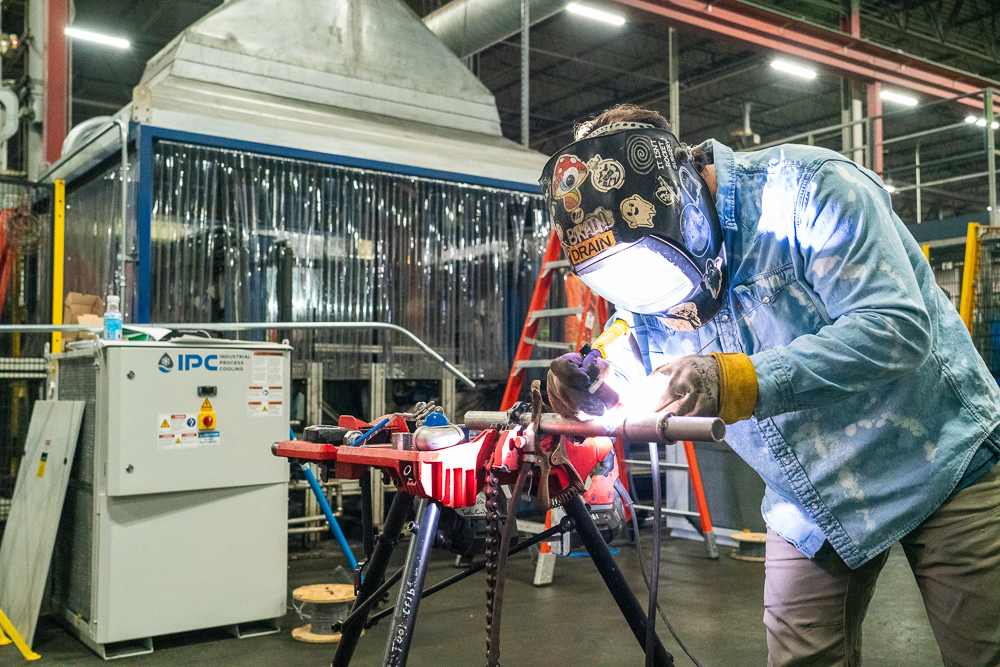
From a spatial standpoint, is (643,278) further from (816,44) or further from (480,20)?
(816,44)

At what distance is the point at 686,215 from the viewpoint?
1399 millimetres

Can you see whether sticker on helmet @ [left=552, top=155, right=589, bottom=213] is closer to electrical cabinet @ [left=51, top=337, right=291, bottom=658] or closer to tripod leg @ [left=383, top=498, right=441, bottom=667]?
tripod leg @ [left=383, top=498, right=441, bottom=667]

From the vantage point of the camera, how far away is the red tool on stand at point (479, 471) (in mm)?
1422

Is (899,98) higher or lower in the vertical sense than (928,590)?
higher

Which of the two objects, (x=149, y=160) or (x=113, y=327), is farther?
(x=149, y=160)

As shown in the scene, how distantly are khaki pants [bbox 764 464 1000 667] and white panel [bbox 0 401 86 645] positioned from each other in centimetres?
304

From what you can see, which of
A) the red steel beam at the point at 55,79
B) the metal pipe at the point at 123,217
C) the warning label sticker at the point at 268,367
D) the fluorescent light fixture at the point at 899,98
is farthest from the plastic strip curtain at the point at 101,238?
the fluorescent light fixture at the point at 899,98

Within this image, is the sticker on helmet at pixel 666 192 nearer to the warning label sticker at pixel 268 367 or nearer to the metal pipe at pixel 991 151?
the warning label sticker at pixel 268 367

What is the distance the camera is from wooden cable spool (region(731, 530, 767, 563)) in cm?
492

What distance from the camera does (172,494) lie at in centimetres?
335

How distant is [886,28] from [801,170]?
567 inches

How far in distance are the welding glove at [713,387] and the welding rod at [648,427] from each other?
Answer: 3 cm

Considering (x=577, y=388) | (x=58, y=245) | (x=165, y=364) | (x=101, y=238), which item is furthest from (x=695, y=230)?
(x=58, y=245)

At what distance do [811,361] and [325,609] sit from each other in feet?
9.23
